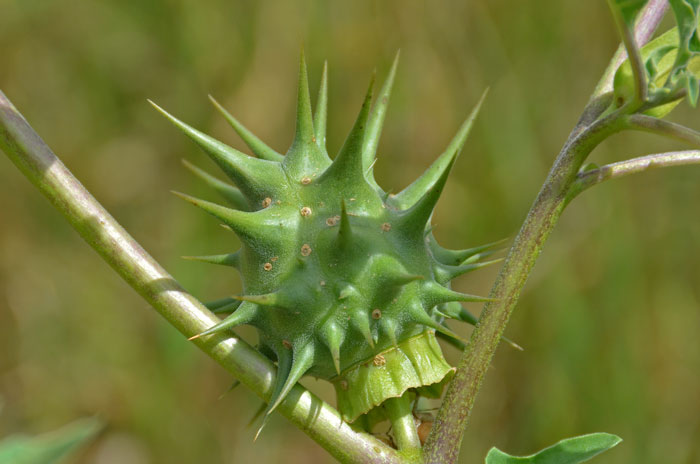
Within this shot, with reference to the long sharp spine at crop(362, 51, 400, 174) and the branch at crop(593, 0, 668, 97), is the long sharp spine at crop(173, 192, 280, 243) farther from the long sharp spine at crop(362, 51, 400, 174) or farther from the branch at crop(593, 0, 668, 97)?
the branch at crop(593, 0, 668, 97)

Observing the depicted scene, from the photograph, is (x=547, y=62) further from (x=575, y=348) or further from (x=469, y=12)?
(x=575, y=348)

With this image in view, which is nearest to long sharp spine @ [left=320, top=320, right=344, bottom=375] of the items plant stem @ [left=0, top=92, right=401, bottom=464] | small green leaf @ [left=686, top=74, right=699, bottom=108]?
plant stem @ [left=0, top=92, right=401, bottom=464]

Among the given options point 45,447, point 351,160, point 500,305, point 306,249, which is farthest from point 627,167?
point 45,447

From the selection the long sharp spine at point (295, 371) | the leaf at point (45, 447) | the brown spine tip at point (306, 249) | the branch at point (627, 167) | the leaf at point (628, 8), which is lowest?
the branch at point (627, 167)

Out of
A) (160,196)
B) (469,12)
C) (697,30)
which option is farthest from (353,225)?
(160,196)

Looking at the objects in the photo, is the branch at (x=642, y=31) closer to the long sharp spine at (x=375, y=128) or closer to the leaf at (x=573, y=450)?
the long sharp spine at (x=375, y=128)

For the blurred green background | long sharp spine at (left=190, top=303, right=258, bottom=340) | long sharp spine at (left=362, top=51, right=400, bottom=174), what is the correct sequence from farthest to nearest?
the blurred green background, long sharp spine at (left=362, top=51, right=400, bottom=174), long sharp spine at (left=190, top=303, right=258, bottom=340)

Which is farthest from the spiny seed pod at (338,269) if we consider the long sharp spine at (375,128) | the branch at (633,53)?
the branch at (633,53)
